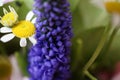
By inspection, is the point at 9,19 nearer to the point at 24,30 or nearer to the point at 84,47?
the point at 24,30

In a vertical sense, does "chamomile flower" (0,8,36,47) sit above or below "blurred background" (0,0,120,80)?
above

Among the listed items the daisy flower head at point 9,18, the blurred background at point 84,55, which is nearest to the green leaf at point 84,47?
the blurred background at point 84,55

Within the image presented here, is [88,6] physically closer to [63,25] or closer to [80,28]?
[80,28]

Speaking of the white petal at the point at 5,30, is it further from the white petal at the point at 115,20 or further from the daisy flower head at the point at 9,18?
the white petal at the point at 115,20

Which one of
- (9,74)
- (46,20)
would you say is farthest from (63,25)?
(9,74)

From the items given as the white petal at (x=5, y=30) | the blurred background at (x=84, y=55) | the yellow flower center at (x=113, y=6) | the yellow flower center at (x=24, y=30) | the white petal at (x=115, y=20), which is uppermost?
the yellow flower center at (x=113, y=6)

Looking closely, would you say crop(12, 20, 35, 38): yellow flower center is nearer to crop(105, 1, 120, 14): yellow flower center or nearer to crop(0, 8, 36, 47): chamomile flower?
crop(0, 8, 36, 47): chamomile flower

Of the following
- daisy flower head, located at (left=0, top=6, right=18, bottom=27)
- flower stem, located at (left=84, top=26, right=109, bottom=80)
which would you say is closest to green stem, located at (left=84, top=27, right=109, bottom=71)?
flower stem, located at (left=84, top=26, right=109, bottom=80)

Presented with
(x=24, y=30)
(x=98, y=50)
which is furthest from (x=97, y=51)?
(x=24, y=30)
